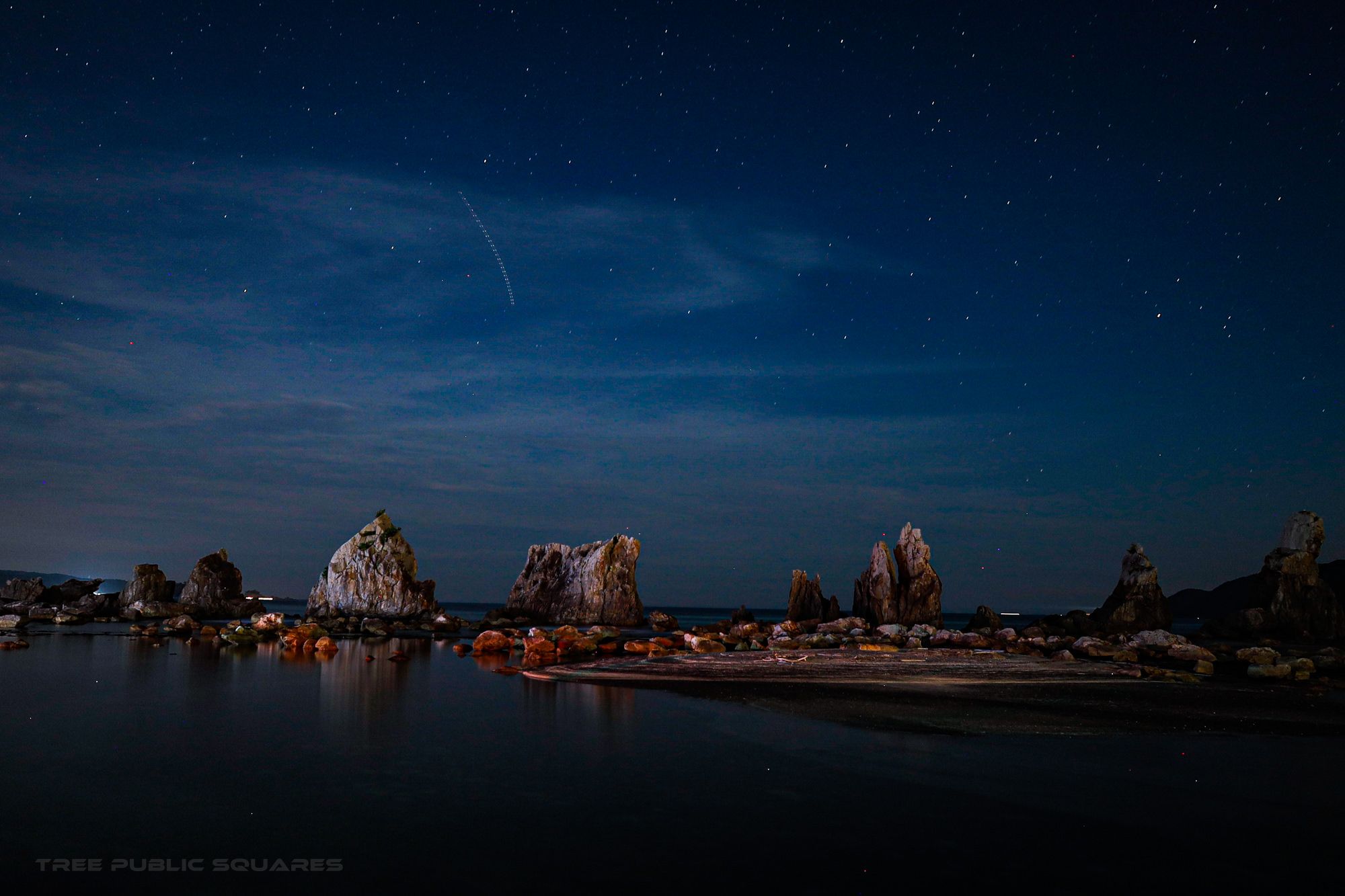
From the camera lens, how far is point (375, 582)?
3056 inches

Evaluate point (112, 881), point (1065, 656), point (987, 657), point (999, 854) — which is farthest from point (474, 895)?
point (1065, 656)

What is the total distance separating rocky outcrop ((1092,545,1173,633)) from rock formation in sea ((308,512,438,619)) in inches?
2631

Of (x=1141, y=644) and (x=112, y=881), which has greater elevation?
(x=112, y=881)

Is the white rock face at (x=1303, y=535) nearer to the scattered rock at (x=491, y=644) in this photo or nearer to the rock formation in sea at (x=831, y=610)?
the rock formation in sea at (x=831, y=610)

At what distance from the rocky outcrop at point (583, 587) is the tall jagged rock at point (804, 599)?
19033 millimetres

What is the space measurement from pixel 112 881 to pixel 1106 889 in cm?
954

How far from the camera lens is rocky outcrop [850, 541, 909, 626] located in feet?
259

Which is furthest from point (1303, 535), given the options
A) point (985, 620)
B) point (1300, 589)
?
point (985, 620)

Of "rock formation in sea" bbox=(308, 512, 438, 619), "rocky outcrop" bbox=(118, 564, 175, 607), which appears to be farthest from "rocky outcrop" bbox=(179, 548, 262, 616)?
"rock formation in sea" bbox=(308, 512, 438, 619)

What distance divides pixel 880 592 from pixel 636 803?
74.2 metres

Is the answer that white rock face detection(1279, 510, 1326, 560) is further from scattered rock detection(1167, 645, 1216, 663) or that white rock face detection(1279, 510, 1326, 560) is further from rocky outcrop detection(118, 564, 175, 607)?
rocky outcrop detection(118, 564, 175, 607)

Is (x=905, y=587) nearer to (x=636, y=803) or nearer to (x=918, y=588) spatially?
(x=918, y=588)

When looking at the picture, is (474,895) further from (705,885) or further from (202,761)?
(202,761)

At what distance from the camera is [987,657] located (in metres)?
32.1
